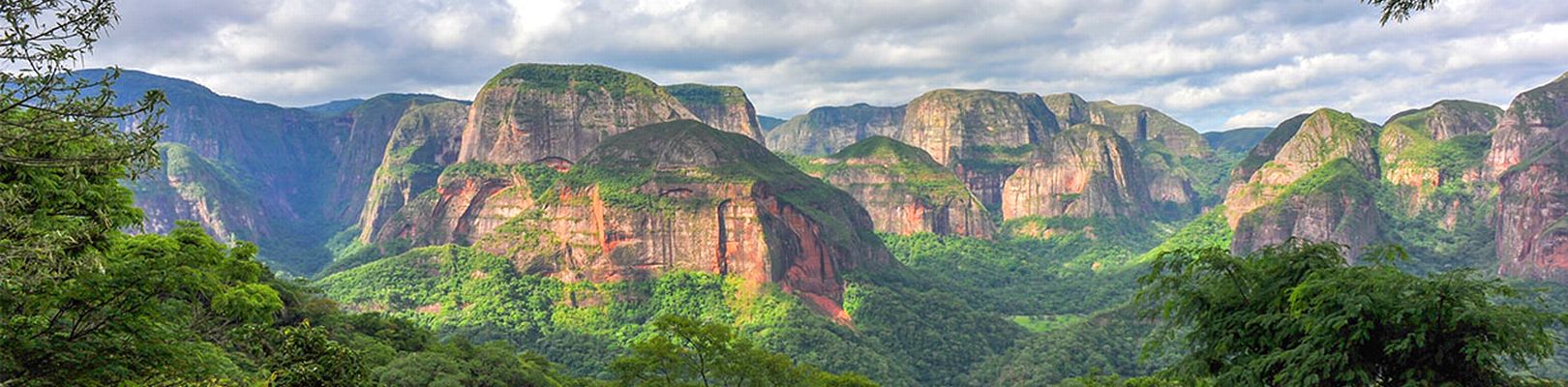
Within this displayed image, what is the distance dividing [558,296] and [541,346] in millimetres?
13689

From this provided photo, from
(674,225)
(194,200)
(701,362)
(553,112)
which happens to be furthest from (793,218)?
(194,200)

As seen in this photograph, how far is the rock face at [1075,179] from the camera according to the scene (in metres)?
183

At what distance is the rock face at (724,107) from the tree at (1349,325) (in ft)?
528

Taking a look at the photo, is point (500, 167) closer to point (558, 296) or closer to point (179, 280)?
point (558, 296)

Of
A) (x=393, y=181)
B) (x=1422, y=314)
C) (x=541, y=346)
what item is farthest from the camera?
(x=393, y=181)

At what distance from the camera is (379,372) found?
3178 cm

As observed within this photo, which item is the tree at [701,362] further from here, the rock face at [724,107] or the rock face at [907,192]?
the rock face at [724,107]

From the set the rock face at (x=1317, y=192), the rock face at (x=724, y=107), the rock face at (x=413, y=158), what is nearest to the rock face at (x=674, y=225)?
the rock face at (x=413, y=158)

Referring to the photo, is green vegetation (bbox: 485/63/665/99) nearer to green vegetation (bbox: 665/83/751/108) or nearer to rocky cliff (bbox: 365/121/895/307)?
rocky cliff (bbox: 365/121/895/307)

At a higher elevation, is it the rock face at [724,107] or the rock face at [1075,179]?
the rock face at [724,107]

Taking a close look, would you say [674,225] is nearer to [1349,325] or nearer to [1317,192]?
[1349,325]

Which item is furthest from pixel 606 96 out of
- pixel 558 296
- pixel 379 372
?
pixel 379 372

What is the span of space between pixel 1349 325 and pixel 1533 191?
4821 inches

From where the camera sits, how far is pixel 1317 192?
400ft
